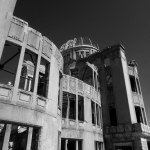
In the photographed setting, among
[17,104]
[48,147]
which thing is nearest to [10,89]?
[17,104]

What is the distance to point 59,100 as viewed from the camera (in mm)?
10195

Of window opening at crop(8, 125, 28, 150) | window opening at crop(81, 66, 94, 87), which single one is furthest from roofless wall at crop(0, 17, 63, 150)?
window opening at crop(81, 66, 94, 87)

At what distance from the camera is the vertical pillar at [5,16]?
705 cm

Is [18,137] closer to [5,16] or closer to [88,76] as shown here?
[5,16]

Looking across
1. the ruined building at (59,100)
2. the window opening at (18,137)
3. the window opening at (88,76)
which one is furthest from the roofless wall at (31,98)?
the window opening at (88,76)

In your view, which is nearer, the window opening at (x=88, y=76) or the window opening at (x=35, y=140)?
the window opening at (x=35, y=140)

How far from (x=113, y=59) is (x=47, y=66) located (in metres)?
13.1

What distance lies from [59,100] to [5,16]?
6.06 meters

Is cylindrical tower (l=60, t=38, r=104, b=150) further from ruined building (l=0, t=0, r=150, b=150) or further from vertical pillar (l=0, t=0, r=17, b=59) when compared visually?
vertical pillar (l=0, t=0, r=17, b=59)

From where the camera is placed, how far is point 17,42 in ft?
24.7

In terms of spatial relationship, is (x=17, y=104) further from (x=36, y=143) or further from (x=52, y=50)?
(x=52, y=50)

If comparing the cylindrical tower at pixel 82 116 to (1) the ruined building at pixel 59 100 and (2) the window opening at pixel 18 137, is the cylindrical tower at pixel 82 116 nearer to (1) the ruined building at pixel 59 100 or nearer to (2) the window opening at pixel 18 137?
(1) the ruined building at pixel 59 100

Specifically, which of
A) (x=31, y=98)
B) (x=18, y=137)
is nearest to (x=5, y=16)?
(x=31, y=98)

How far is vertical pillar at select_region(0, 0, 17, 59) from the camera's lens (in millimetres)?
7047
